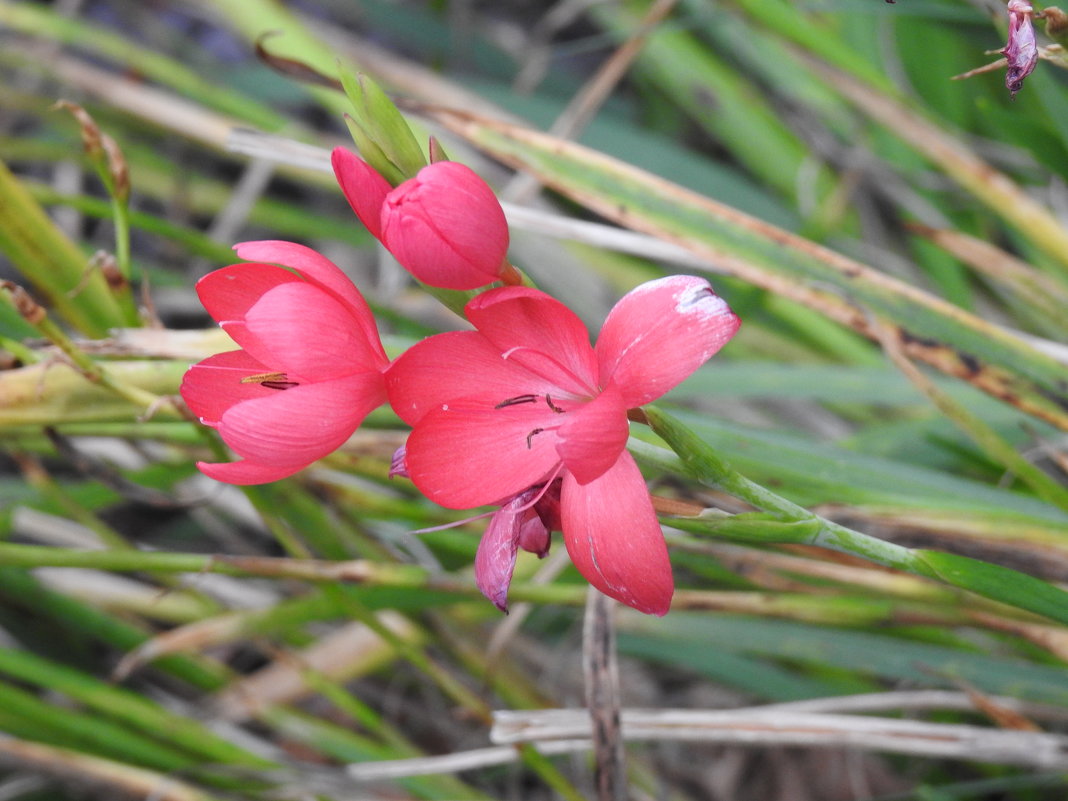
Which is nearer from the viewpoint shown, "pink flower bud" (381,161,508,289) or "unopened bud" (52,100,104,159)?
"pink flower bud" (381,161,508,289)

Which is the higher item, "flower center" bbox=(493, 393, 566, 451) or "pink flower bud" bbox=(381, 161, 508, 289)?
"pink flower bud" bbox=(381, 161, 508, 289)

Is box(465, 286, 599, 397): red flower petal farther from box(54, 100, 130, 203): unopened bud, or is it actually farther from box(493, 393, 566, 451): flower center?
box(54, 100, 130, 203): unopened bud

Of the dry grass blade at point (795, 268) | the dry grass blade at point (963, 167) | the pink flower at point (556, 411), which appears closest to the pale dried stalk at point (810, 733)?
the dry grass blade at point (795, 268)

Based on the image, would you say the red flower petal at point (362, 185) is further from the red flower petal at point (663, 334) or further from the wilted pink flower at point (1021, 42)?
the wilted pink flower at point (1021, 42)

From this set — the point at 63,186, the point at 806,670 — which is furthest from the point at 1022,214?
the point at 63,186

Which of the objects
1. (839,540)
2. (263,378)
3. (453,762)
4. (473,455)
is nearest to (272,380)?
(263,378)

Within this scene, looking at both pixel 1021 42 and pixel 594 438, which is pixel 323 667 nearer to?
pixel 594 438

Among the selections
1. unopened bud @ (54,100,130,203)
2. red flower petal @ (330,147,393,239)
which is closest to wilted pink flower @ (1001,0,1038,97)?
red flower petal @ (330,147,393,239)

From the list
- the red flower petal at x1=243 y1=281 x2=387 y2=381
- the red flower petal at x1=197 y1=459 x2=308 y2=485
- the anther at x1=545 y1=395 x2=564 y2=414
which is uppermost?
the red flower petal at x1=243 y1=281 x2=387 y2=381
